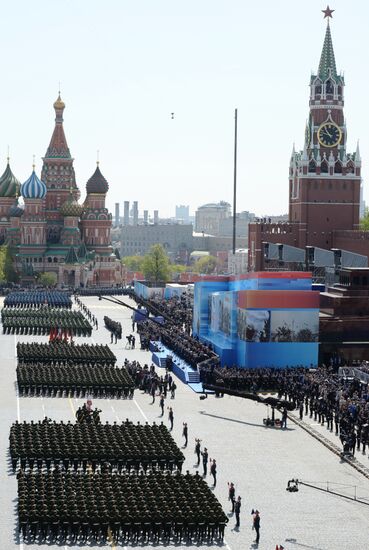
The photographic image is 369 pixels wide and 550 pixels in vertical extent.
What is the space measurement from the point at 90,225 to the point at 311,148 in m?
38.9

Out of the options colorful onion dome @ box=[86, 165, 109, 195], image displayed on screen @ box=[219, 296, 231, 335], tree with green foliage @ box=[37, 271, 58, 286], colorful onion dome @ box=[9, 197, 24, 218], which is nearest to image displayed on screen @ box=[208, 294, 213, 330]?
image displayed on screen @ box=[219, 296, 231, 335]

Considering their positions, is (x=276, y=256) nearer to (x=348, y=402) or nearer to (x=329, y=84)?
(x=329, y=84)

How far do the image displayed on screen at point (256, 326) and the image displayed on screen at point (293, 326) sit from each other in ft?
0.94

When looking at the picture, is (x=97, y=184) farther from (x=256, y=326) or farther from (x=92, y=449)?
(x=92, y=449)

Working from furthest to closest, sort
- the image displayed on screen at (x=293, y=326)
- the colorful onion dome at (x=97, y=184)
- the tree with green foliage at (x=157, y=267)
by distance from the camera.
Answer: the tree with green foliage at (x=157, y=267), the colorful onion dome at (x=97, y=184), the image displayed on screen at (x=293, y=326)

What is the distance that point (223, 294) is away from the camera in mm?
60375

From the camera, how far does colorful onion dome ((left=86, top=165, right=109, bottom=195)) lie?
124 m

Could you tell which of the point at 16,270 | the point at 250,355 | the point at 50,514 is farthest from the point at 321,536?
the point at 16,270

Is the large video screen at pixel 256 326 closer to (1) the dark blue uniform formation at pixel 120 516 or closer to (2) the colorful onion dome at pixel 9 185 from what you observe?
(1) the dark blue uniform formation at pixel 120 516

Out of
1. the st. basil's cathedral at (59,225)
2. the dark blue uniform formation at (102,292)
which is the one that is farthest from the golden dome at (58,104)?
the dark blue uniform formation at (102,292)

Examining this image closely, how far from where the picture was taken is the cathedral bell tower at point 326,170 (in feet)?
300

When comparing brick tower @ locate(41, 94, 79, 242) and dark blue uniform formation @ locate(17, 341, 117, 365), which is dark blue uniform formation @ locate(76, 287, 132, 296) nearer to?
brick tower @ locate(41, 94, 79, 242)

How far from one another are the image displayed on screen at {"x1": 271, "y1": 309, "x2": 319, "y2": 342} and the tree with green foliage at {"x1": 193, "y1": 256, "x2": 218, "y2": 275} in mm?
127556

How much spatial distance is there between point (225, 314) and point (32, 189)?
214 feet
